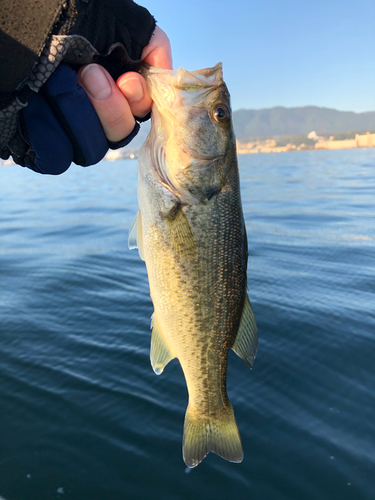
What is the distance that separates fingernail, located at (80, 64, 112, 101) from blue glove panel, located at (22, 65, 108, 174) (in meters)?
0.06

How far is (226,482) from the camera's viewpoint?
343 centimetres

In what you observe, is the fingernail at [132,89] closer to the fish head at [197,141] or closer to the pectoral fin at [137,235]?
the fish head at [197,141]

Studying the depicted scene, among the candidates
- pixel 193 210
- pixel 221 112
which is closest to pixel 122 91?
pixel 221 112

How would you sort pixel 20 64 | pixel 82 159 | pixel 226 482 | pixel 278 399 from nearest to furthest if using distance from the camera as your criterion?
pixel 20 64, pixel 82 159, pixel 226 482, pixel 278 399

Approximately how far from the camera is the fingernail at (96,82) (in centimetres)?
194

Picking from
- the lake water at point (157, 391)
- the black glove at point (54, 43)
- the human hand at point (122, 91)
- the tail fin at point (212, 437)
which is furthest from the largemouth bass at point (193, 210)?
the lake water at point (157, 391)

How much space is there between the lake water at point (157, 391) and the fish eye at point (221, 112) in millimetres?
3264

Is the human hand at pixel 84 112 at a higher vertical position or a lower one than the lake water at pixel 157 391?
higher

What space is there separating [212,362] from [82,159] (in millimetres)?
1720

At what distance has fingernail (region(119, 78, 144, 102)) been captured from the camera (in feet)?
6.80

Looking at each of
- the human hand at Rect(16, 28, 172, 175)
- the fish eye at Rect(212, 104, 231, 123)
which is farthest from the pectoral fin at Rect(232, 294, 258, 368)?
the human hand at Rect(16, 28, 172, 175)

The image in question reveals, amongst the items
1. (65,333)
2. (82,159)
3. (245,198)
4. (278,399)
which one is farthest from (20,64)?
(245,198)

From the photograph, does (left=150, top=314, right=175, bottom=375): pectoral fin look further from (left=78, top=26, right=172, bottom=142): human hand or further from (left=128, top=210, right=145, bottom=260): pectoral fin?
(left=78, top=26, right=172, bottom=142): human hand

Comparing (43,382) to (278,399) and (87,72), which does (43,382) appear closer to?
(278,399)
